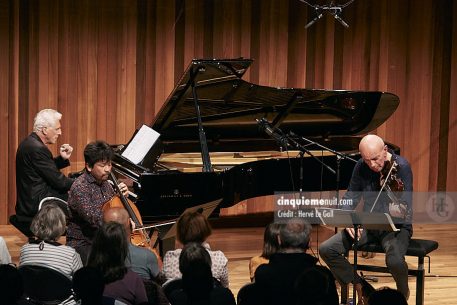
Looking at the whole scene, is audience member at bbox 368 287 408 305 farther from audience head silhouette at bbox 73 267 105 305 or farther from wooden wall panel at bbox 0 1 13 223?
wooden wall panel at bbox 0 1 13 223

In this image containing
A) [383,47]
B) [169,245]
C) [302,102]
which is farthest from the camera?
[383,47]

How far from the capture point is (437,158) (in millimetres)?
10594

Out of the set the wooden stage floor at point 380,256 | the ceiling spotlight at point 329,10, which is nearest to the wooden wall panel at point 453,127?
the wooden stage floor at point 380,256

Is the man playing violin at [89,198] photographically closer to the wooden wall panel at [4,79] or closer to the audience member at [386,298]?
the audience member at [386,298]

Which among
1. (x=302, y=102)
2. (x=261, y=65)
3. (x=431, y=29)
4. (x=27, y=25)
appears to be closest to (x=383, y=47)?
(x=431, y=29)

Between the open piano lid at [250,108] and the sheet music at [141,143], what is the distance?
470 mm

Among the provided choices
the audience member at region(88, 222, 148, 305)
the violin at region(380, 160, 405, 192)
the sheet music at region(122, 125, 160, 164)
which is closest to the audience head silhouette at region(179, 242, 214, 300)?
the audience member at region(88, 222, 148, 305)

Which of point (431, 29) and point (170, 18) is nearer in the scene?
point (170, 18)

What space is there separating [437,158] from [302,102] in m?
2.79

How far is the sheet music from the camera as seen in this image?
718 cm

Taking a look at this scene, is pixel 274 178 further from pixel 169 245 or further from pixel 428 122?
pixel 428 122

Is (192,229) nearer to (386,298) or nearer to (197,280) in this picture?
(197,280)

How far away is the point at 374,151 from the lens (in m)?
6.40

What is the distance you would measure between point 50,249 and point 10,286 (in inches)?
48.8
